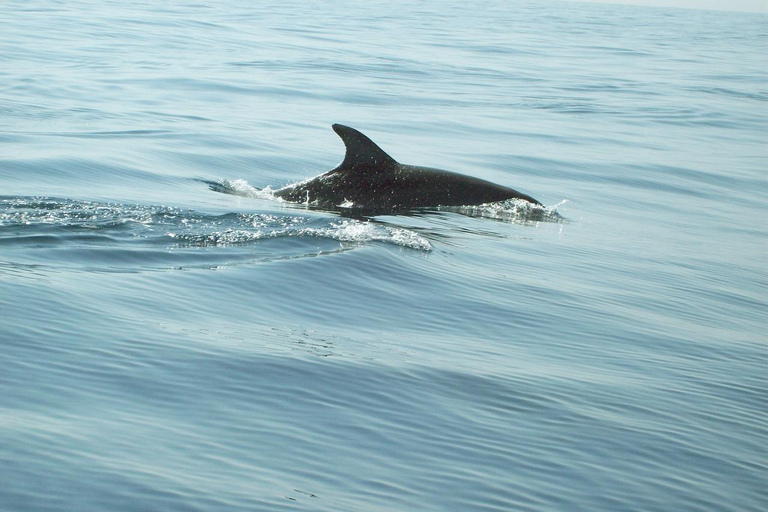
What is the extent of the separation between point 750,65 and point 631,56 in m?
5.42

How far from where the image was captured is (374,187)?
39.1 feet

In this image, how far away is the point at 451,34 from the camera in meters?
57.1

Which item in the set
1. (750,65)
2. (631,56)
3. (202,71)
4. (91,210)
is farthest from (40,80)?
(750,65)

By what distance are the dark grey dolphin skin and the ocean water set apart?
0.35 meters

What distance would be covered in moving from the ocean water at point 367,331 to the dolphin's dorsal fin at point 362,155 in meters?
0.88

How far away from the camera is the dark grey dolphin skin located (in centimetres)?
1177

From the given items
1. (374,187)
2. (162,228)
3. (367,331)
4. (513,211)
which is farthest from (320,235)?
(513,211)

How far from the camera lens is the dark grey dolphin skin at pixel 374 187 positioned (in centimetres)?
1177

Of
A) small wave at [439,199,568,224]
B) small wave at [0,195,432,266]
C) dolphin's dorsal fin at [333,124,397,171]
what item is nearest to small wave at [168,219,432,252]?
small wave at [0,195,432,266]

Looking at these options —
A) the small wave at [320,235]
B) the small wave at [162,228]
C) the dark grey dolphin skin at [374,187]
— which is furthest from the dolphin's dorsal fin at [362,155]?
the small wave at [320,235]

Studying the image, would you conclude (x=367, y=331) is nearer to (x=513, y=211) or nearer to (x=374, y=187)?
(x=374, y=187)

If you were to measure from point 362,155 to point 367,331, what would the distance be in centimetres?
504

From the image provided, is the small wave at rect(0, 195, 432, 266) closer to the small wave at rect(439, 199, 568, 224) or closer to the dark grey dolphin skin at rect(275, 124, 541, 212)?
the dark grey dolphin skin at rect(275, 124, 541, 212)

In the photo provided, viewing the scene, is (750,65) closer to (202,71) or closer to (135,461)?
(202,71)
